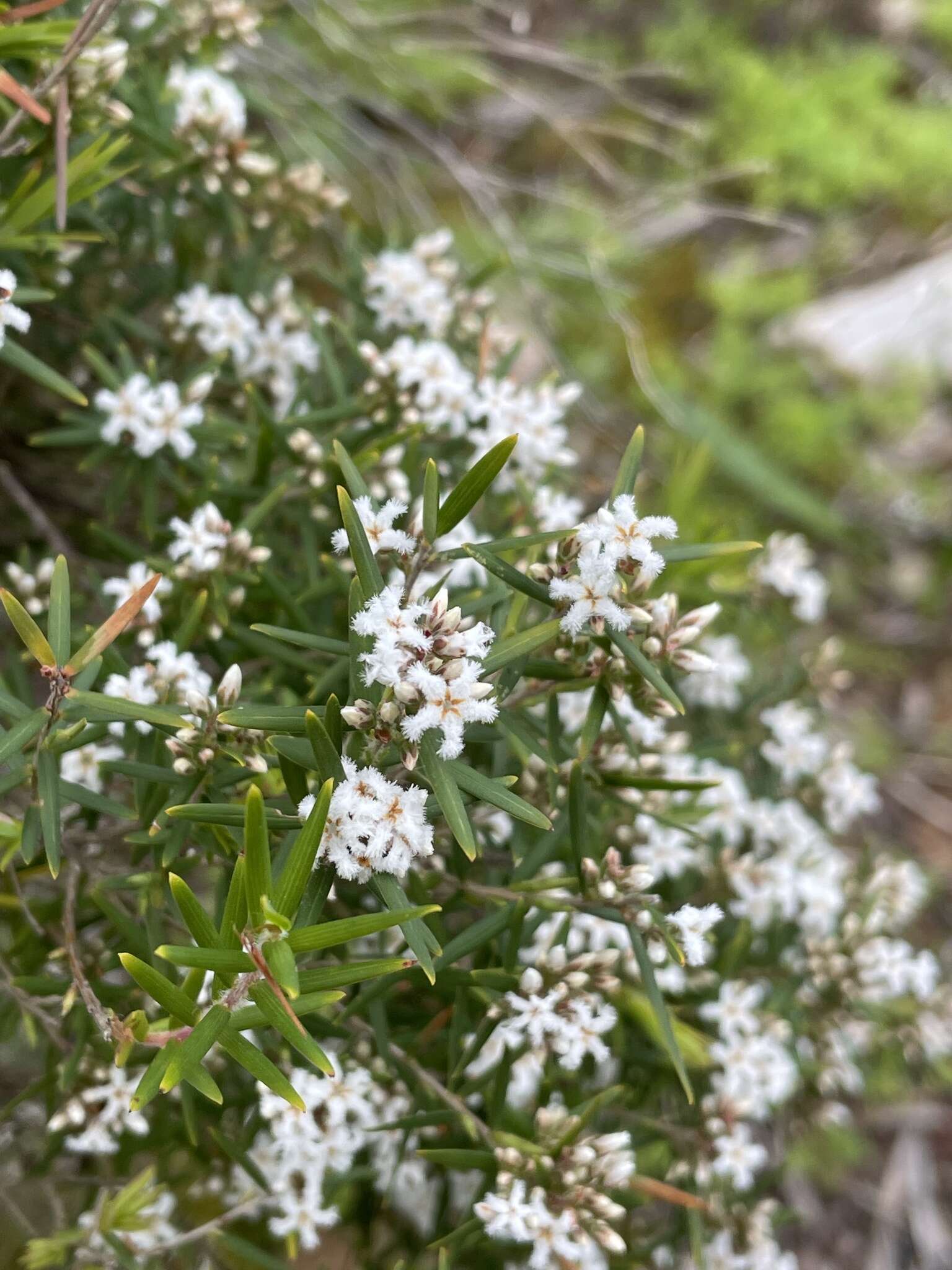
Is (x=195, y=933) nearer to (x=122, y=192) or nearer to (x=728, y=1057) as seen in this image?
(x=728, y=1057)

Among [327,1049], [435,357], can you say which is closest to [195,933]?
[327,1049]

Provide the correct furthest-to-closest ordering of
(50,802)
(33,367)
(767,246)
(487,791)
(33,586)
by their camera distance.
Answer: (767,246), (33,586), (33,367), (50,802), (487,791)

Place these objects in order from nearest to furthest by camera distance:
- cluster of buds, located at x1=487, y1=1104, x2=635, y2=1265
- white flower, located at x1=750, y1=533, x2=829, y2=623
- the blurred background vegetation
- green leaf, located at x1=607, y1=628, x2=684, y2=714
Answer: green leaf, located at x1=607, y1=628, x2=684, y2=714 → cluster of buds, located at x1=487, y1=1104, x2=635, y2=1265 → white flower, located at x1=750, y1=533, x2=829, y2=623 → the blurred background vegetation

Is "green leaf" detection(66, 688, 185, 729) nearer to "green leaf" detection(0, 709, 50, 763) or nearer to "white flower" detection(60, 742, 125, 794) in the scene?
"green leaf" detection(0, 709, 50, 763)

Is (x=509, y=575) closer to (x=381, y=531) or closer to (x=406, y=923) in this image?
(x=381, y=531)

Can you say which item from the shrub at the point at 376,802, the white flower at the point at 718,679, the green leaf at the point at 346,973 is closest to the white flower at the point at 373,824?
the shrub at the point at 376,802

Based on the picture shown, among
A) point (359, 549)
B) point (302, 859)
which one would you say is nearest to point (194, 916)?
point (302, 859)

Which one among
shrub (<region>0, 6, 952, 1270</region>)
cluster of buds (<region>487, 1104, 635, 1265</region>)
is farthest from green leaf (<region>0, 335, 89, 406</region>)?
cluster of buds (<region>487, 1104, 635, 1265</region>)
